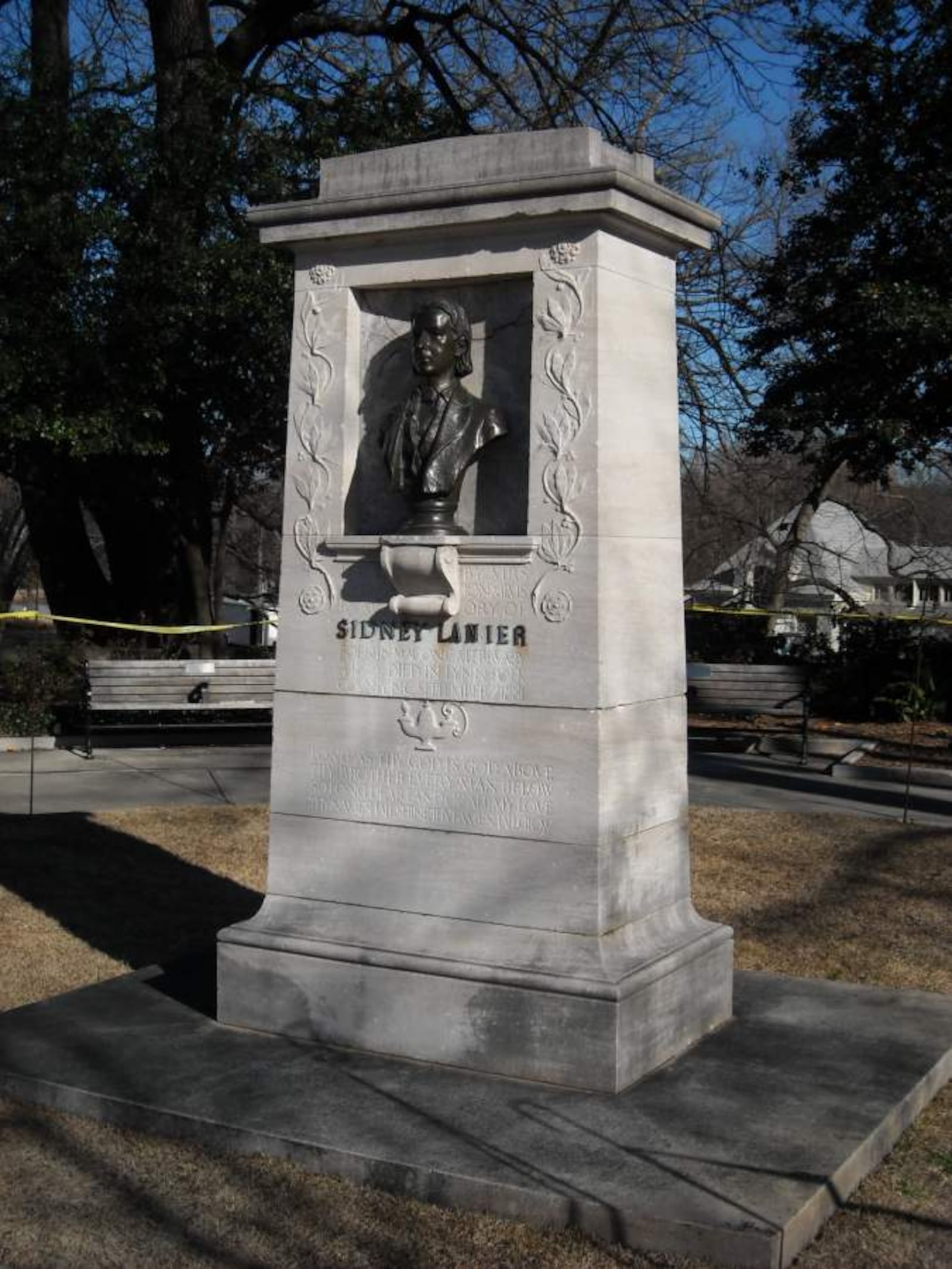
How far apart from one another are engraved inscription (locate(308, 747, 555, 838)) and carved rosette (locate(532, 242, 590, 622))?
0.64 metres

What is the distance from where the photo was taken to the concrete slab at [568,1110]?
486cm

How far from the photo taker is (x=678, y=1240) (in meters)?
4.68

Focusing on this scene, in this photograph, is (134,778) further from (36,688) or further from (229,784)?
(36,688)

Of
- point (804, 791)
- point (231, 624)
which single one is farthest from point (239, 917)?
point (231, 624)

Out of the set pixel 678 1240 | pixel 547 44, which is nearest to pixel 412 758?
pixel 678 1240

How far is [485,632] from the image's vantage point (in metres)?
6.23

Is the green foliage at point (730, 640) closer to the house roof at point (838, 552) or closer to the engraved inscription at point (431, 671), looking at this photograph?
the engraved inscription at point (431, 671)

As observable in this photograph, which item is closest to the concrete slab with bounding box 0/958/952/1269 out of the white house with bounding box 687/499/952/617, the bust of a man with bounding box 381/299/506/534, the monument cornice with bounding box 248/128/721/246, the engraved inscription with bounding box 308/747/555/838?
the engraved inscription with bounding box 308/747/555/838

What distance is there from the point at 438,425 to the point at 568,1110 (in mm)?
2627

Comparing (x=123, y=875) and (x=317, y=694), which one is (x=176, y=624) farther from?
(x=317, y=694)

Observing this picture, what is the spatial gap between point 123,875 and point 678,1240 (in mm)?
6196

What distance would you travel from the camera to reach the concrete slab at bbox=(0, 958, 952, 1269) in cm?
486

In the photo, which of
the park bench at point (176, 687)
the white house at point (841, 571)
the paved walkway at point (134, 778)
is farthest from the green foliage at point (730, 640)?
the white house at point (841, 571)

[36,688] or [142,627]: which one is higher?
[142,627]
